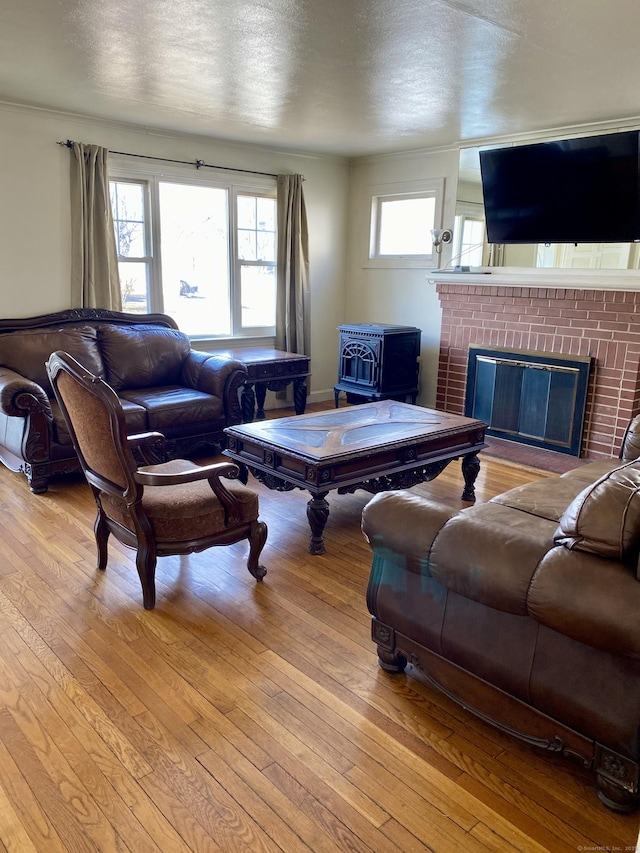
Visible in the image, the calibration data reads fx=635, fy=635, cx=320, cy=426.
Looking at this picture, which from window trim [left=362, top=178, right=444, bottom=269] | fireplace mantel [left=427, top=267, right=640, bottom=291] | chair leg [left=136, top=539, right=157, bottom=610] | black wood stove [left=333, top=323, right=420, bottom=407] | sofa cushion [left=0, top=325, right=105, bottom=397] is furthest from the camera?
window trim [left=362, top=178, right=444, bottom=269]

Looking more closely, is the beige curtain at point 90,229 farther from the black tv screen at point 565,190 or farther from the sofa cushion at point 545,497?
the sofa cushion at point 545,497

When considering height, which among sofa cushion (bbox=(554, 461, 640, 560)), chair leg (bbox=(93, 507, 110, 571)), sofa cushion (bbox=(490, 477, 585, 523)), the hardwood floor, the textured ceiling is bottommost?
the hardwood floor

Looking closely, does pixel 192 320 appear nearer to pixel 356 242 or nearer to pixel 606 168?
pixel 356 242

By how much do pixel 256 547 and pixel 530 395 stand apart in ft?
10.3

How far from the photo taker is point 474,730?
198 cm

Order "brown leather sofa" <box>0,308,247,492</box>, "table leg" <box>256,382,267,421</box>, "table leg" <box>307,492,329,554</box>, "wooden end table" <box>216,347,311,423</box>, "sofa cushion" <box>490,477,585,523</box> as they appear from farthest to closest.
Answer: "table leg" <box>256,382,267,421</box> < "wooden end table" <box>216,347,311,423</box> < "brown leather sofa" <box>0,308,247,492</box> < "table leg" <box>307,492,329,554</box> < "sofa cushion" <box>490,477,585,523</box>

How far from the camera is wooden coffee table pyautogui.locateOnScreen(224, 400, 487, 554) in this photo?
3.15m

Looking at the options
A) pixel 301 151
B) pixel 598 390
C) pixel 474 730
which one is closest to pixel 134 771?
pixel 474 730

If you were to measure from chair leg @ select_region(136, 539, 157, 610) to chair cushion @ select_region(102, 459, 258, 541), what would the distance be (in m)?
0.07

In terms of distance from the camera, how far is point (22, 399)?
12.4 ft

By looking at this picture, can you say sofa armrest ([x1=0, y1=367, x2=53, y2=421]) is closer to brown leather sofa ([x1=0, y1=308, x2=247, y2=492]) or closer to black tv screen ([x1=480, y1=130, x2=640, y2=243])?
brown leather sofa ([x1=0, y1=308, x2=247, y2=492])

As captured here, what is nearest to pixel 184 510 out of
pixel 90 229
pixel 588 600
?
pixel 588 600

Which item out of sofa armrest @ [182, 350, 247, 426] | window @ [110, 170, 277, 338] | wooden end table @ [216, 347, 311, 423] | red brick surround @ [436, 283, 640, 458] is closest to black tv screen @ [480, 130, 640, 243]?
red brick surround @ [436, 283, 640, 458]

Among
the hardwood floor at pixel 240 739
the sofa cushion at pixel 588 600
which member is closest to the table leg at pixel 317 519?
the hardwood floor at pixel 240 739
